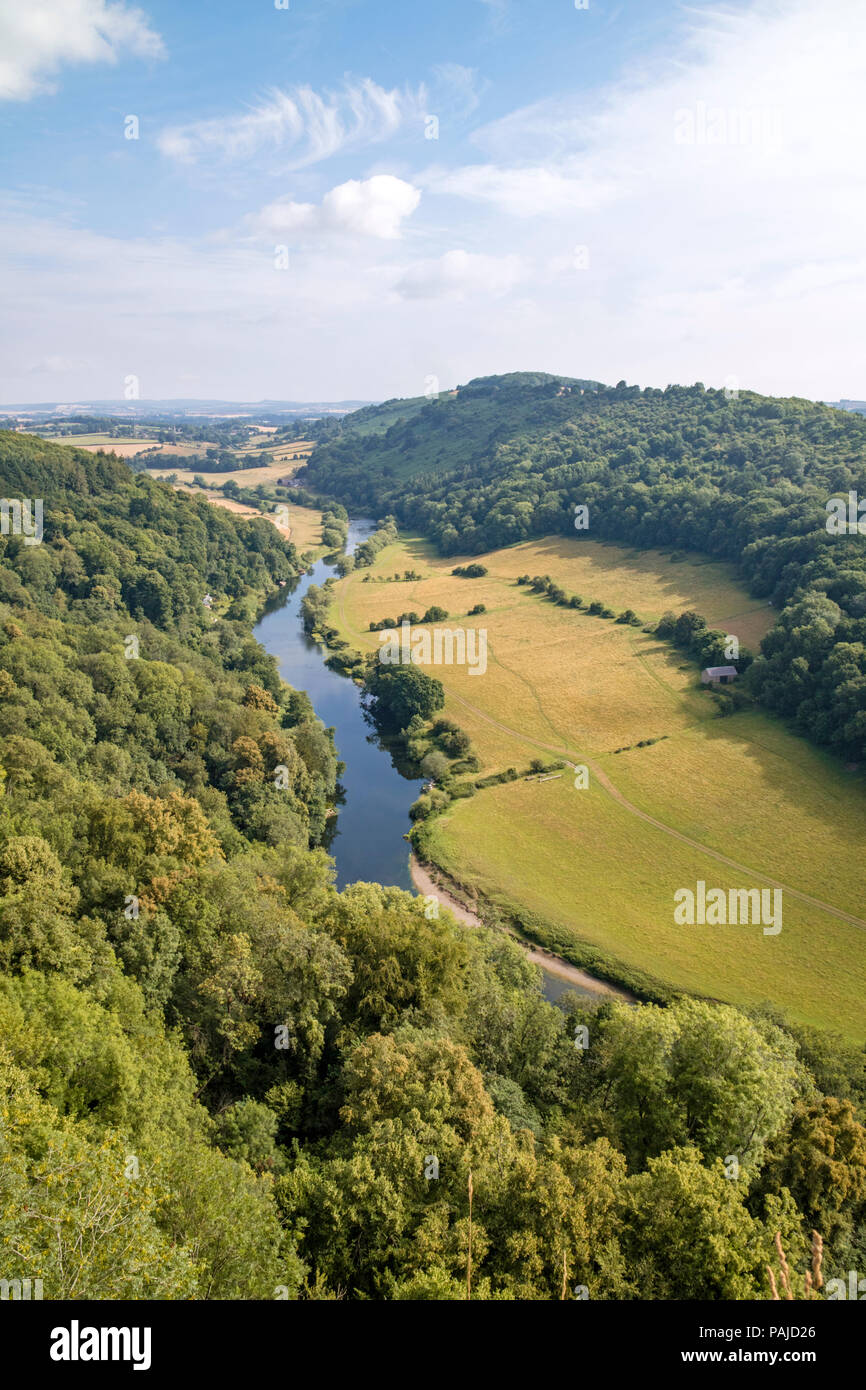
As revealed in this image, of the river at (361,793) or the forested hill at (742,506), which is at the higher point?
the forested hill at (742,506)

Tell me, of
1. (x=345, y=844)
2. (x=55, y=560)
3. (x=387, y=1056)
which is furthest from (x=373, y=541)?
(x=387, y=1056)

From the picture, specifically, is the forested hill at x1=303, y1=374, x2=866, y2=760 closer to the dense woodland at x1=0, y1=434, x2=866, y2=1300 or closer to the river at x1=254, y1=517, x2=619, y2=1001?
the river at x1=254, y1=517, x2=619, y2=1001

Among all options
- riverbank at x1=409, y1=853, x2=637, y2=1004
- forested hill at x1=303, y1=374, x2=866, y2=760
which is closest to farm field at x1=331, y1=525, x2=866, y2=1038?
riverbank at x1=409, y1=853, x2=637, y2=1004

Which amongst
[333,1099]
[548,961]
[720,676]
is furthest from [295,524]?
[333,1099]

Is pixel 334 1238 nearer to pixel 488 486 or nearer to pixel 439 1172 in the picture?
Result: pixel 439 1172

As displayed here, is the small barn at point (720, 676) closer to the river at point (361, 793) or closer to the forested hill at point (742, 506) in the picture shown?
the forested hill at point (742, 506)

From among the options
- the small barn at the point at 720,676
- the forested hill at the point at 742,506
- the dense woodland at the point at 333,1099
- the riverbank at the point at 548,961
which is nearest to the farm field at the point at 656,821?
the riverbank at the point at 548,961
